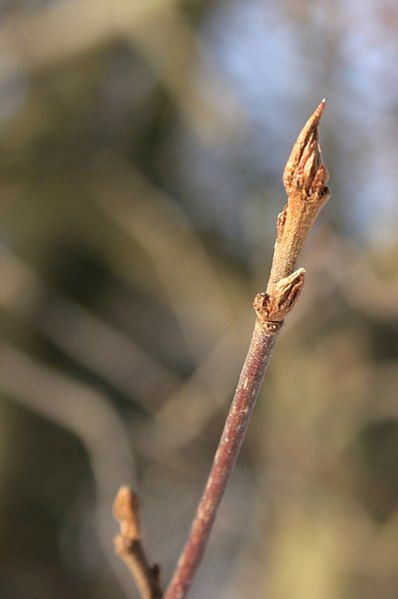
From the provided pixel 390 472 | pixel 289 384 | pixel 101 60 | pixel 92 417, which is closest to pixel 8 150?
pixel 101 60

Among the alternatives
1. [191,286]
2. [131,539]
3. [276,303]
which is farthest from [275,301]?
[191,286]

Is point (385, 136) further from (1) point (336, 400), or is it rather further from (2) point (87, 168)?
(2) point (87, 168)

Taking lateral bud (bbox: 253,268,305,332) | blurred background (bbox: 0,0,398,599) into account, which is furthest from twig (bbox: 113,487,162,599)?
blurred background (bbox: 0,0,398,599)

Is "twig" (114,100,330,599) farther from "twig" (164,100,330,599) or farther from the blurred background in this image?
the blurred background

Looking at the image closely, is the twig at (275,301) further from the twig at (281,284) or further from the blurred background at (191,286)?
the blurred background at (191,286)

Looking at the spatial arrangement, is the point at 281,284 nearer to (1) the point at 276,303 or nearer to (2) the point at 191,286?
(1) the point at 276,303
